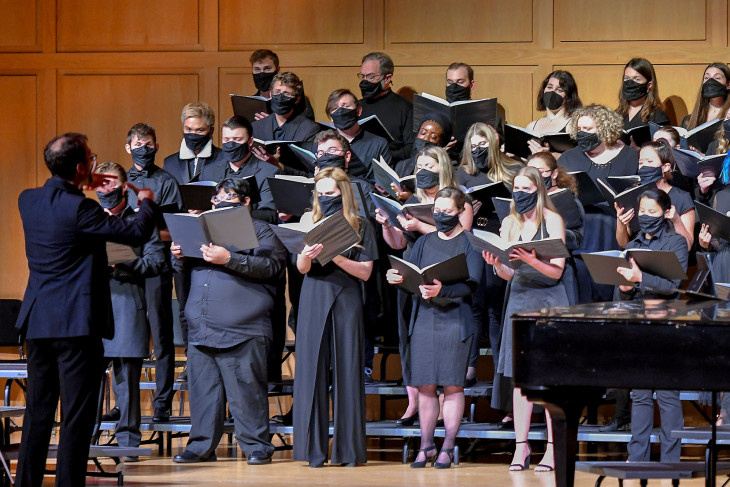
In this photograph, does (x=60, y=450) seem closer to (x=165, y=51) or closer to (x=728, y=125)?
(x=728, y=125)

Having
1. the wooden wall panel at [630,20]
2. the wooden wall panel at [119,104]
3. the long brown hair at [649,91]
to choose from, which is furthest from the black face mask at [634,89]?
the wooden wall panel at [119,104]

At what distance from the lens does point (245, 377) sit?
6.03 m

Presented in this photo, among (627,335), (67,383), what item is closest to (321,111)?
(67,383)

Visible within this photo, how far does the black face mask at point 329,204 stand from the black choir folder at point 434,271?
1.41 feet

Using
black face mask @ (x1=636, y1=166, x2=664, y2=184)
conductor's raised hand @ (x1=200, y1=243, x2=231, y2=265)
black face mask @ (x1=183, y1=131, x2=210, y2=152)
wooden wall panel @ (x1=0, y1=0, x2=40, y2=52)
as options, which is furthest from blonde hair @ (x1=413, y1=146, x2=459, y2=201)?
wooden wall panel @ (x1=0, y1=0, x2=40, y2=52)

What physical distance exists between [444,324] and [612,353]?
2.41 m

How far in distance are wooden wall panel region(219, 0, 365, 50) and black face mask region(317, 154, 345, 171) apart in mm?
2404

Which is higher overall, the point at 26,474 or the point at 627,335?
the point at 627,335

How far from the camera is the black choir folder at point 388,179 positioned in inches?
245

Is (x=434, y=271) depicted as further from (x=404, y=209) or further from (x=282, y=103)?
(x=282, y=103)

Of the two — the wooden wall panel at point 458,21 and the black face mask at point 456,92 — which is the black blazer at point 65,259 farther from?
the wooden wall panel at point 458,21

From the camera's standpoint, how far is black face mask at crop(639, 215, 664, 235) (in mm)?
5582

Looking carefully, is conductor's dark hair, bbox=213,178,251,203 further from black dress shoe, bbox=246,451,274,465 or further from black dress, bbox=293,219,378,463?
black dress shoe, bbox=246,451,274,465

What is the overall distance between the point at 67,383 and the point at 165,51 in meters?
4.69
